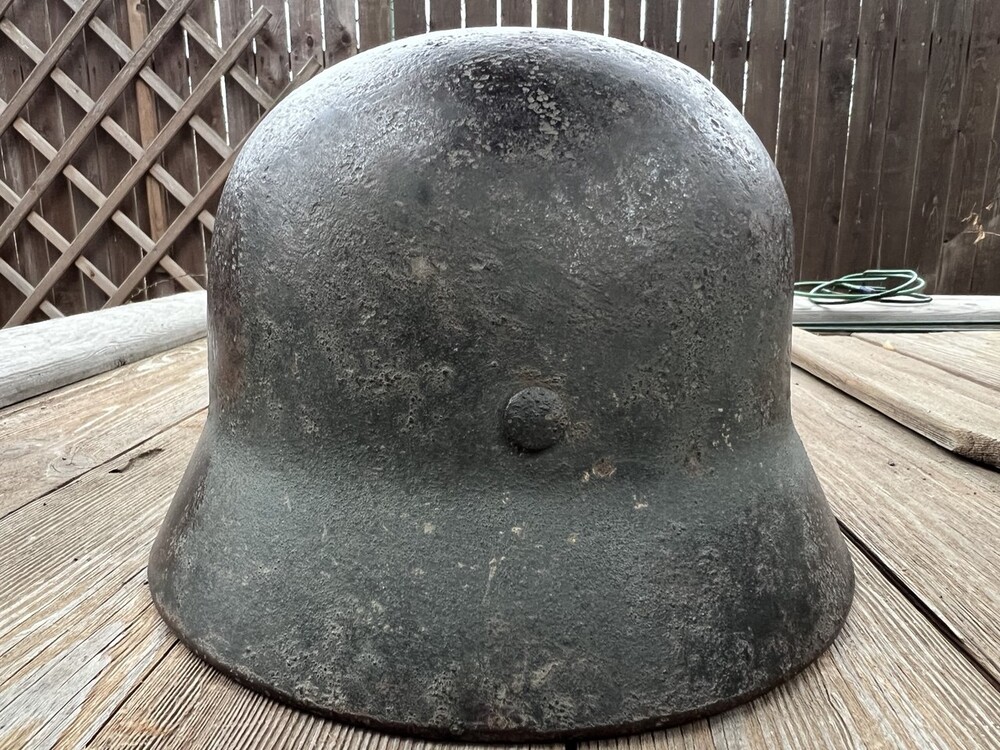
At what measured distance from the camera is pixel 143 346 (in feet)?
7.64

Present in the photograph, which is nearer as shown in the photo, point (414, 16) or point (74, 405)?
point (74, 405)

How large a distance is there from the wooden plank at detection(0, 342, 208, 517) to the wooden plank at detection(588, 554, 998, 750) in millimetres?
755

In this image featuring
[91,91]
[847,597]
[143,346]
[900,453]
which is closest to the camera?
Answer: [847,597]

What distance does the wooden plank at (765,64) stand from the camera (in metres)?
3.53

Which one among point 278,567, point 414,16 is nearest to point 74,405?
point 278,567

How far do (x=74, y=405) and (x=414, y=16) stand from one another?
8.52 feet

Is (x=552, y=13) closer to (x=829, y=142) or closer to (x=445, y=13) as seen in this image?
(x=445, y=13)

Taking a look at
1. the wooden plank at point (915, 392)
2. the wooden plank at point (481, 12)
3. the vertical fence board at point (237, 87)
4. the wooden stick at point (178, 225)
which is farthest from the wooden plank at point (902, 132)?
the vertical fence board at point (237, 87)

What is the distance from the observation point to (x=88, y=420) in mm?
1658

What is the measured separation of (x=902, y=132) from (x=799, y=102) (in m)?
0.53

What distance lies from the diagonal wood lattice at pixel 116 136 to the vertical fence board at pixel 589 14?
1266 mm

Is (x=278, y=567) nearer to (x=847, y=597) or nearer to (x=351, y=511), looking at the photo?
(x=351, y=511)

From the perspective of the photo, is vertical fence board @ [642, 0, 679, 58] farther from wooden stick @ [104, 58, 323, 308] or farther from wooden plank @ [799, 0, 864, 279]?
wooden stick @ [104, 58, 323, 308]

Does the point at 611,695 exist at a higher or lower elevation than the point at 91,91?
lower
